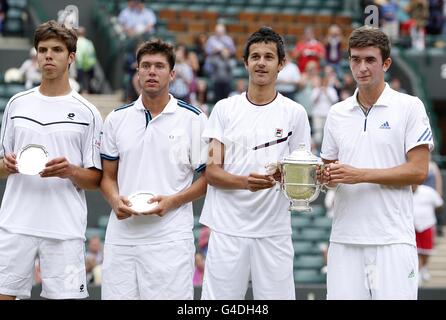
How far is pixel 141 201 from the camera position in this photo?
28.2ft

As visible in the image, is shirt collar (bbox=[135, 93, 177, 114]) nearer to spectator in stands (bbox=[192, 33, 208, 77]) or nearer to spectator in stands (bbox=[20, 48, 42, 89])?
spectator in stands (bbox=[20, 48, 42, 89])

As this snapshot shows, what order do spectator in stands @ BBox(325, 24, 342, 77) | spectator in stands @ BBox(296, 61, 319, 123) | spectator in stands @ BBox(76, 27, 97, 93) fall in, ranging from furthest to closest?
1. spectator in stands @ BBox(325, 24, 342, 77)
2. spectator in stands @ BBox(76, 27, 97, 93)
3. spectator in stands @ BBox(296, 61, 319, 123)

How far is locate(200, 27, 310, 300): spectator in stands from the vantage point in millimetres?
8633

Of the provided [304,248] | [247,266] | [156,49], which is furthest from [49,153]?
[304,248]

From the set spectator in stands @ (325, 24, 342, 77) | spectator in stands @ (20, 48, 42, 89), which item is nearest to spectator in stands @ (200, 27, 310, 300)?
spectator in stands @ (20, 48, 42, 89)

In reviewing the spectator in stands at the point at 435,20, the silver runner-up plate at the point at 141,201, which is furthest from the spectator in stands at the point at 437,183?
the silver runner-up plate at the point at 141,201

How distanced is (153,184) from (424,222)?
834 cm

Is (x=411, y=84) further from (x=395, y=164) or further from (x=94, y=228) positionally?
(x=395, y=164)

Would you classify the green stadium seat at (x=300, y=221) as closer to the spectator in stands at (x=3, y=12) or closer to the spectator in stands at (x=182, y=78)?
the spectator in stands at (x=182, y=78)

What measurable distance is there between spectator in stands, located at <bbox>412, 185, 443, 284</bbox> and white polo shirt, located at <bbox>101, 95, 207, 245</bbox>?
7.95m

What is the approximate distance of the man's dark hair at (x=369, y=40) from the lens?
8.37 m

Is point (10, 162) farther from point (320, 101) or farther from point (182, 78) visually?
point (320, 101)

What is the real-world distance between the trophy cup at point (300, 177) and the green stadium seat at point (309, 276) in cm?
801
